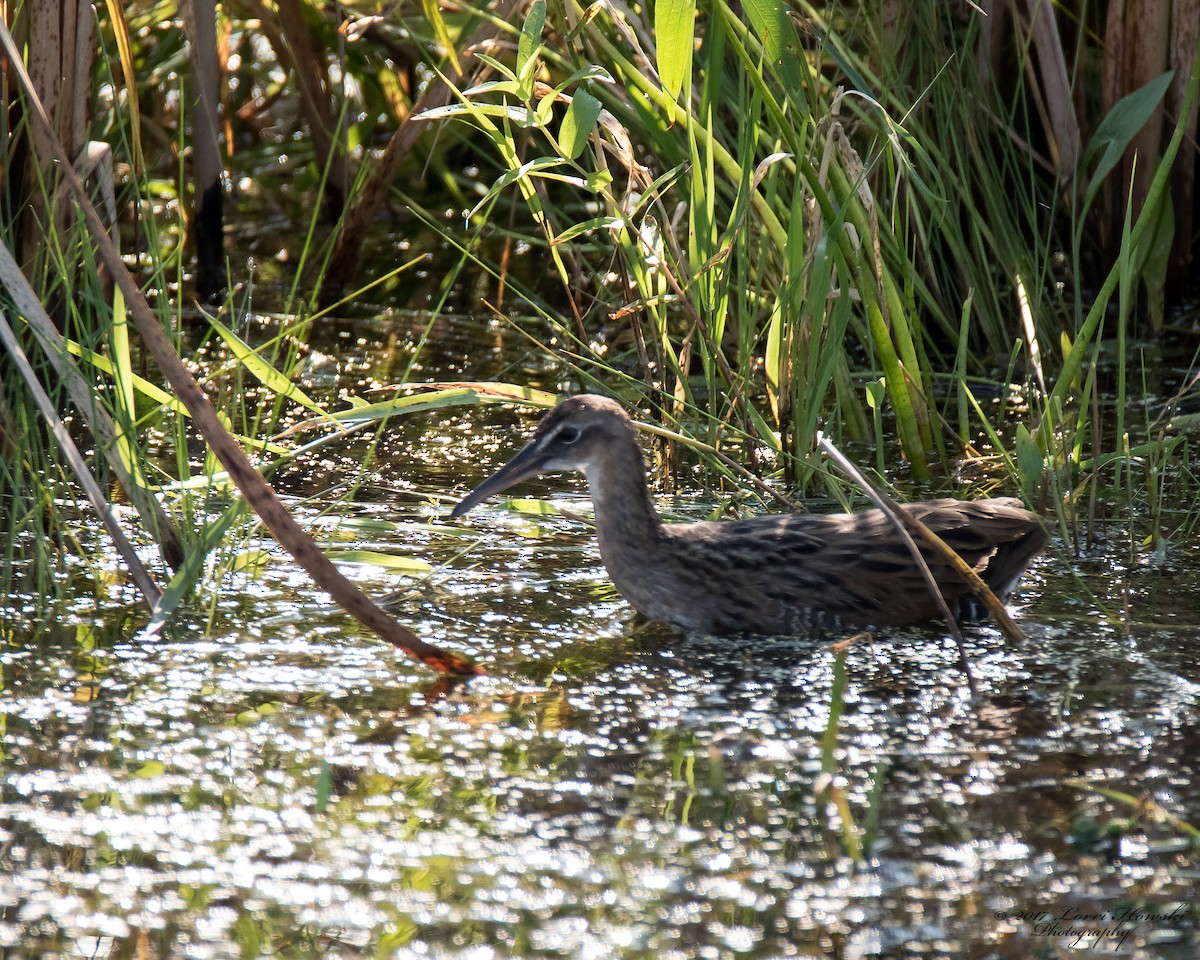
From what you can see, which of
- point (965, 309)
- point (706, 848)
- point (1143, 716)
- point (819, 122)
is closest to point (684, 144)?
point (819, 122)

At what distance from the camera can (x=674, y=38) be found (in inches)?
155

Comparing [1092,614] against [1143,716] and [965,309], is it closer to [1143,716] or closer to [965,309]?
[1143,716]

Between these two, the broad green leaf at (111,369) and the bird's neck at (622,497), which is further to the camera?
the bird's neck at (622,497)

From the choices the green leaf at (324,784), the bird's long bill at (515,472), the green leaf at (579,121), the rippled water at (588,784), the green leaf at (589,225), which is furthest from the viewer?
the bird's long bill at (515,472)

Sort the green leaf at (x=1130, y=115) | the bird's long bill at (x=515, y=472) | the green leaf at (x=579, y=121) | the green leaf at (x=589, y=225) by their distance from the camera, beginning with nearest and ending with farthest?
the green leaf at (x=579, y=121), the green leaf at (x=589, y=225), the bird's long bill at (x=515, y=472), the green leaf at (x=1130, y=115)

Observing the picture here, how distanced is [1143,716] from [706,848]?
105cm

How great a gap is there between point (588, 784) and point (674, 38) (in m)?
1.85

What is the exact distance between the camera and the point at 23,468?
4289mm

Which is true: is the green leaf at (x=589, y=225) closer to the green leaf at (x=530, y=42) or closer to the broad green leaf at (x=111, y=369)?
the green leaf at (x=530, y=42)

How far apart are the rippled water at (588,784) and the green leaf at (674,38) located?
4.23ft

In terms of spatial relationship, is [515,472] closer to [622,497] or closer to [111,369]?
[622,497]

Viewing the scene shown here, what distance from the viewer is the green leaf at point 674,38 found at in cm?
387

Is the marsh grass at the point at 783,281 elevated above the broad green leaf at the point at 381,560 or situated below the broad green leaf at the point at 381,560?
above

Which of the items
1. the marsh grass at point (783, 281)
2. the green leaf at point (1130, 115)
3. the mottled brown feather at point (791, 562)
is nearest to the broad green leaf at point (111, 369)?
the marsh grass at point (783, 281)
